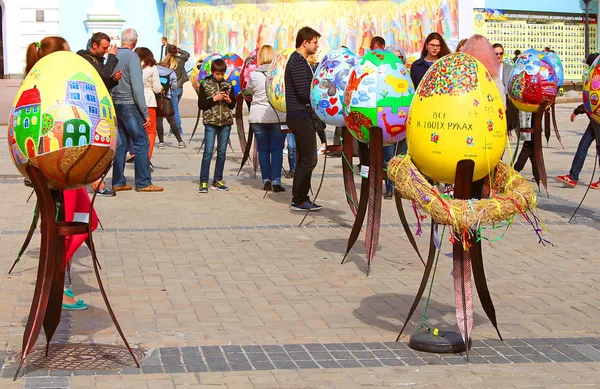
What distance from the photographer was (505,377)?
18.7ft

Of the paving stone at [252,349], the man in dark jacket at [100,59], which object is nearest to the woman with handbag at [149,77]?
the man in dark jacket at [100,59]

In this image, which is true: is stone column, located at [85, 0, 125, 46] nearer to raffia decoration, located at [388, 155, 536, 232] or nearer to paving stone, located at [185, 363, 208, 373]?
raffia decoration, located at [388, 155, 536, 232]

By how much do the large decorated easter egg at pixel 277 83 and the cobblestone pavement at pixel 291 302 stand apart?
1.22 m

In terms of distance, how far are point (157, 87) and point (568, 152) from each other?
278 inches

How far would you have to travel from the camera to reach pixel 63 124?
557 centimetres

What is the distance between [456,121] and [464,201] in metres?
0.45

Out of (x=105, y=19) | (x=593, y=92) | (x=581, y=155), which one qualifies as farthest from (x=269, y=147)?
(x=105, y=19)

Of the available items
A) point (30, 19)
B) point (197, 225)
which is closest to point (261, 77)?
point (197, 225)

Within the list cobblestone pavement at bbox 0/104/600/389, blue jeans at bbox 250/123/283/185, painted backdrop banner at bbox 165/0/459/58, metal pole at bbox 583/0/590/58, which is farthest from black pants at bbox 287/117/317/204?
metal pole at bbox 583/0/590/58

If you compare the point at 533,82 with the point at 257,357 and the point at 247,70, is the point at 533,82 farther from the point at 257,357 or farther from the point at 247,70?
the point at 257,357

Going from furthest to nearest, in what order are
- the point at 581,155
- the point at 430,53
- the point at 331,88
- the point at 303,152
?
the point at 581,155 → the point at 430,53 → the point at 303,152 → the point at 331,88

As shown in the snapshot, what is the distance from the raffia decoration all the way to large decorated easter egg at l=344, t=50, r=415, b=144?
88.8 inches

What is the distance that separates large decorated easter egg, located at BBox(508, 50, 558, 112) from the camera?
484 inches

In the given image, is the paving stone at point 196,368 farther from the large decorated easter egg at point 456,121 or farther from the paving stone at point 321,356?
the large decorated easter egg at point 456,121
